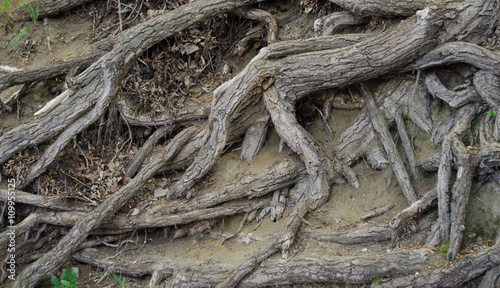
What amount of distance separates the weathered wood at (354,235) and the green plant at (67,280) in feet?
9.42

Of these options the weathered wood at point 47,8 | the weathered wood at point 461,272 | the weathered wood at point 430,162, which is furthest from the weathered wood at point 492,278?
the weathered wood at point 47,8

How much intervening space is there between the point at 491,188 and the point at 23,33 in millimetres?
6960

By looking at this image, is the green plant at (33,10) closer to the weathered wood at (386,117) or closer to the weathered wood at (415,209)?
the weathered wood at (386,117)

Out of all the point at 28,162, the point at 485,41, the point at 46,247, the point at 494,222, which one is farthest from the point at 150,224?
the point at 485,41

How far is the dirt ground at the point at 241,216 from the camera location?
4473mm

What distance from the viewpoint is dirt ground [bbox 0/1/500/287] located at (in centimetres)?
447

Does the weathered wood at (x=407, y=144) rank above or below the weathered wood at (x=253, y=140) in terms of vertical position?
above

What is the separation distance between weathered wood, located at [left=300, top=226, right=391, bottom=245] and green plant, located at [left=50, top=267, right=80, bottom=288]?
113 inches

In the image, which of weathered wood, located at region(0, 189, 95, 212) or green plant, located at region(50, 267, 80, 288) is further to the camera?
weathered wood, located at region(0, 189, 95, 212)

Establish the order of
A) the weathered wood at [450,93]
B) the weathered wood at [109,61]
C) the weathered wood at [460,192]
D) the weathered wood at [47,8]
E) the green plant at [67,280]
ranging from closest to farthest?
the weathered wood at [460,192], the weathered wood at [450,93], the green plant at [67,280], the weathered wood at [109,61], the weathered wood at [47,8]

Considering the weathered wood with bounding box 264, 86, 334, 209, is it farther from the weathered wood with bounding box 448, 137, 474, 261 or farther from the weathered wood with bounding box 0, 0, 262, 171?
the weathered wood with bounding box 0, 0, 262, 171

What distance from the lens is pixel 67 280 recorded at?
5160mm

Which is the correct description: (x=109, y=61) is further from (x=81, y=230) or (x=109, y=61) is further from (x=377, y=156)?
(x=377, y=156)

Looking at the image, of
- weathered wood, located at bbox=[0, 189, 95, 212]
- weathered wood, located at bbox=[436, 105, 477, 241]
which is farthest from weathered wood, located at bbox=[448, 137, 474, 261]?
weathered wood, located at bbox=[0, 189, 95, 212]
